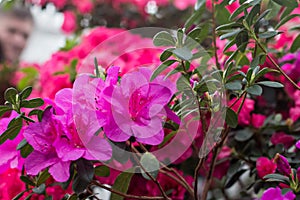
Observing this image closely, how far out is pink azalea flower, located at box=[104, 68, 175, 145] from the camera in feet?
1.70

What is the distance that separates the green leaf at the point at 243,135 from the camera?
78cm

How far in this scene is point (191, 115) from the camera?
61 centimetres

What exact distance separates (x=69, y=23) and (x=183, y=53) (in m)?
1.22

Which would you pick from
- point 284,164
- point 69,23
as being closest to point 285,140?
point 284,164

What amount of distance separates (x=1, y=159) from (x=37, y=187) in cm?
6

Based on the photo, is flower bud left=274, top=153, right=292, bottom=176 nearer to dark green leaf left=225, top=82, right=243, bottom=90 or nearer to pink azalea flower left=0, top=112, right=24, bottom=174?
dark green leaf left=225, top=82, right=243, bottom=90

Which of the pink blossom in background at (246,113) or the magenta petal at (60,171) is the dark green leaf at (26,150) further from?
the pink blossom in background at (246,113)

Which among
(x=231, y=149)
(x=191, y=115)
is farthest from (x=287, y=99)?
(x=191, y=115)

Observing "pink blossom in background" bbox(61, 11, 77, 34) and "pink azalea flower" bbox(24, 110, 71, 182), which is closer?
"pink azalea flower" bbox(24, 110, 71, 182)

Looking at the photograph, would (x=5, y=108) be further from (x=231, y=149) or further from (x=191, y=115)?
(x=231, y=149)

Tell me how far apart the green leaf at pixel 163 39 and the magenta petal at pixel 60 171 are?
0.17 m

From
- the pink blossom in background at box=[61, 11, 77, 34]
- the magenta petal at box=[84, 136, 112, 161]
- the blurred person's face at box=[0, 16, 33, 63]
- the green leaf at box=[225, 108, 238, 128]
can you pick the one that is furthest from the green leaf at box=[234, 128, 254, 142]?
the blurred person's face at box=[0, 16, 33, 63]

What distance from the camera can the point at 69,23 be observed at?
1.70 meters

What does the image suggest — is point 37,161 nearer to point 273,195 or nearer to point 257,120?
point 273,195
